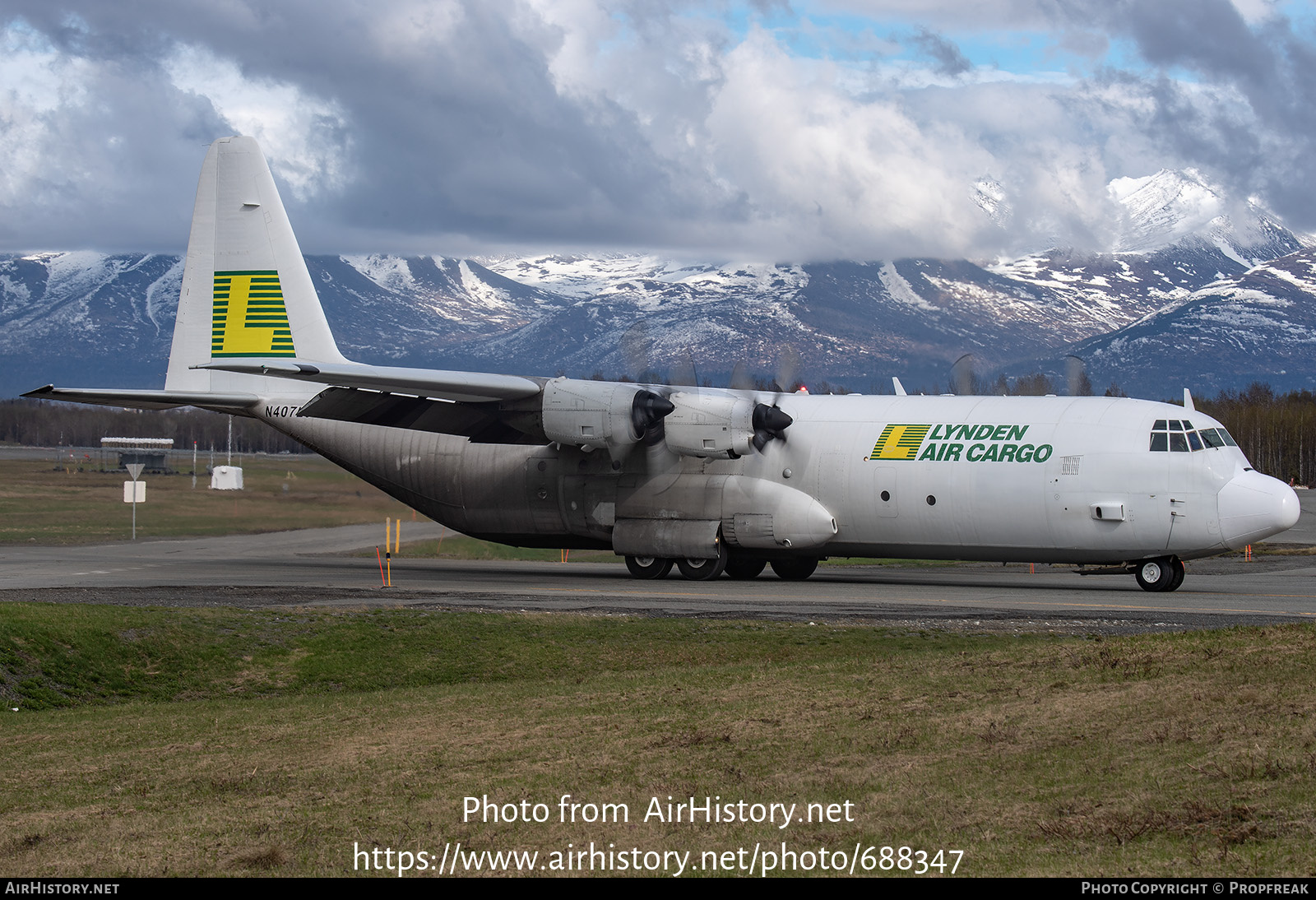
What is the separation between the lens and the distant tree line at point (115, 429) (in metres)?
99.0

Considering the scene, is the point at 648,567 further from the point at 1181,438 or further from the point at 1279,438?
the point at 1279,438

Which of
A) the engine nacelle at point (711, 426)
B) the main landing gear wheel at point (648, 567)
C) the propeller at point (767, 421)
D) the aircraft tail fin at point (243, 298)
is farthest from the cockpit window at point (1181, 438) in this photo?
the aircraft tail fin at point (243, 298)

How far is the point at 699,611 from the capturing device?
67.4 ft

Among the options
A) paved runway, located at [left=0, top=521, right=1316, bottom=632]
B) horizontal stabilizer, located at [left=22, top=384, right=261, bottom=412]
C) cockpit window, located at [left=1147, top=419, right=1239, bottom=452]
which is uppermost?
horizontal stabilizer, located at [left=22, top=384, right=261, bottom=412]

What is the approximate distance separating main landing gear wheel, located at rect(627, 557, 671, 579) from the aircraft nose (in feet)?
38.6

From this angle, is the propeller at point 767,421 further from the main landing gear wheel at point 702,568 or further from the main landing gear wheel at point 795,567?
the main landing gear wheel at point 795,567

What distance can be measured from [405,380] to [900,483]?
10.6 m

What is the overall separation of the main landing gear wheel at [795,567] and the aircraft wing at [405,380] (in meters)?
→ 7.29

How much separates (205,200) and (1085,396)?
22.6 metres

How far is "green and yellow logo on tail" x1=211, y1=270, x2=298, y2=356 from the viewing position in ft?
104

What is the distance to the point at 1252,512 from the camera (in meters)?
23.3

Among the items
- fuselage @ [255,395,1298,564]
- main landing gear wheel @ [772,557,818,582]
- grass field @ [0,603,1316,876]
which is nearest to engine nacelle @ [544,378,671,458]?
fuselage @ [255,395,1298,564]

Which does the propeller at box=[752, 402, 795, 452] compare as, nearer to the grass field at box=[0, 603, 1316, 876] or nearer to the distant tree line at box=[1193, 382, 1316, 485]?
the grass field at box=[0, 603, 1316, 876]

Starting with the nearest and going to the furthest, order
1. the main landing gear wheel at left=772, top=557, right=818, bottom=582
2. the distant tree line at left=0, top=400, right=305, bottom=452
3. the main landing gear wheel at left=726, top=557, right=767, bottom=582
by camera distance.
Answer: the main landing gear wheel at left=726, top=557, right=767, bottom=582 → the main landing gear wheel at left=772, top=557, right=818, bottom=582 → the distant tree line at left=0, top=400, right=305, bottom=452
